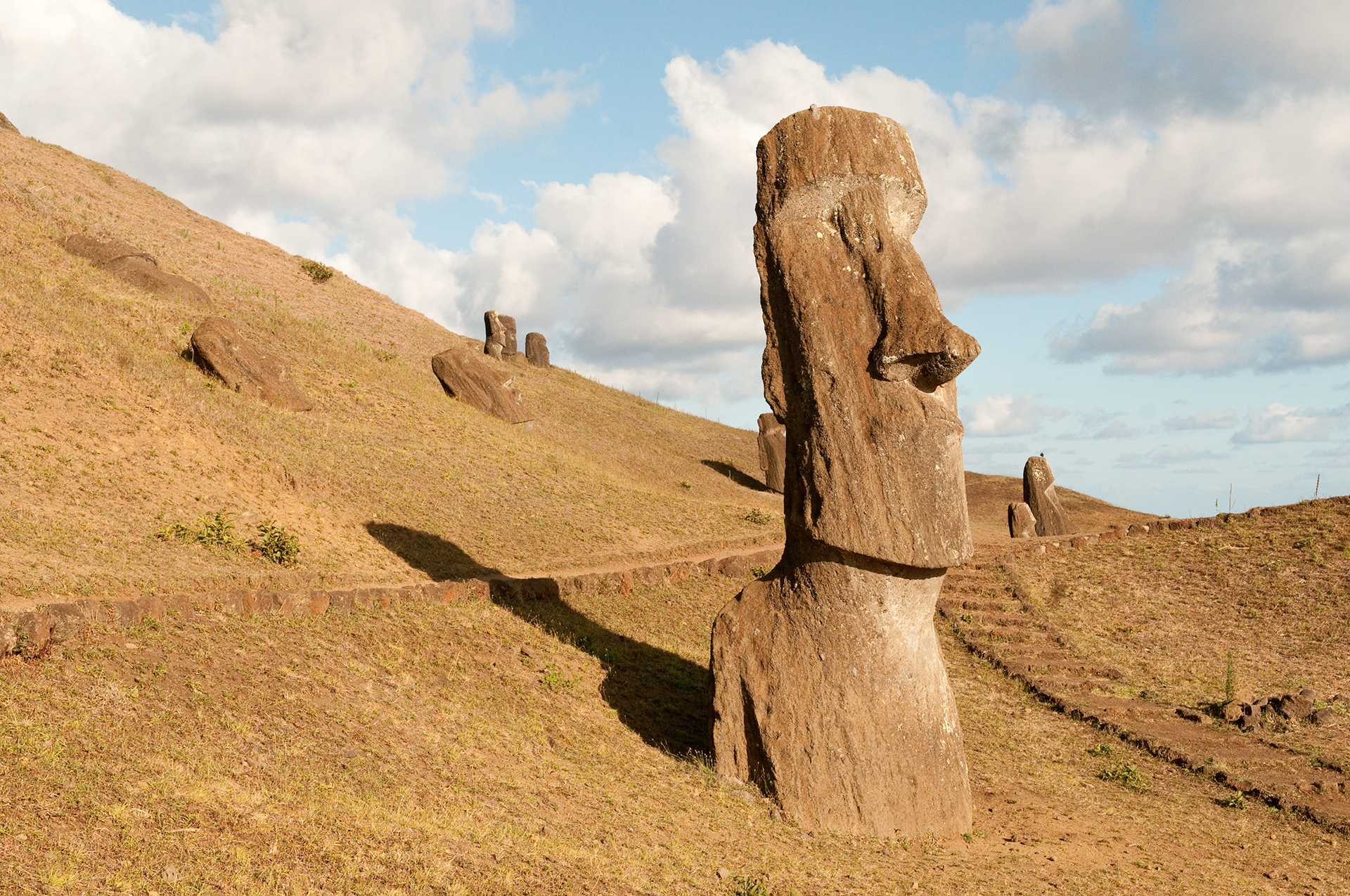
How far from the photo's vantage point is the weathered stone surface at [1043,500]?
2500 cm

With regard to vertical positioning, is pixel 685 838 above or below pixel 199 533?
below

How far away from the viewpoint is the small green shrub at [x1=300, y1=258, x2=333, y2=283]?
128 feet

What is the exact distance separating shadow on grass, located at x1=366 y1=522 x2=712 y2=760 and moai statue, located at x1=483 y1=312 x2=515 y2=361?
22875 mm

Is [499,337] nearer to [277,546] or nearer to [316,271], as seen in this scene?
[316,271]

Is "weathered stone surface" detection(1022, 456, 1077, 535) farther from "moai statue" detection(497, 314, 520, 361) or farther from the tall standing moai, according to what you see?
"moai statue" detection(497, 314, 520, 361)

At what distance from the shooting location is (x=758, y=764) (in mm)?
9055

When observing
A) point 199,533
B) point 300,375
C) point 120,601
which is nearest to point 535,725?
point 120,601

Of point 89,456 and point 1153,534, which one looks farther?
point 1153,534

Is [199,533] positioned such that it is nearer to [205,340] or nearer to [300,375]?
[205,340]

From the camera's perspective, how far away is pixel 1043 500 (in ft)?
82.4

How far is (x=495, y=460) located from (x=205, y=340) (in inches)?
251

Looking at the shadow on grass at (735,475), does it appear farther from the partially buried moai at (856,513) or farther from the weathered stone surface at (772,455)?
the partially buried moai at (856,513)

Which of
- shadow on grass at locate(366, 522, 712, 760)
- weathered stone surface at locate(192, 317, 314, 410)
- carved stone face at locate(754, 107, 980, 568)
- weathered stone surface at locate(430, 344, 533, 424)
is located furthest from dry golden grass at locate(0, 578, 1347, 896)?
weathered stone surface at locate(430, 344, 533, 424)

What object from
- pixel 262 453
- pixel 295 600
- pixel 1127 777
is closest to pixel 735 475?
pixel 262 453
